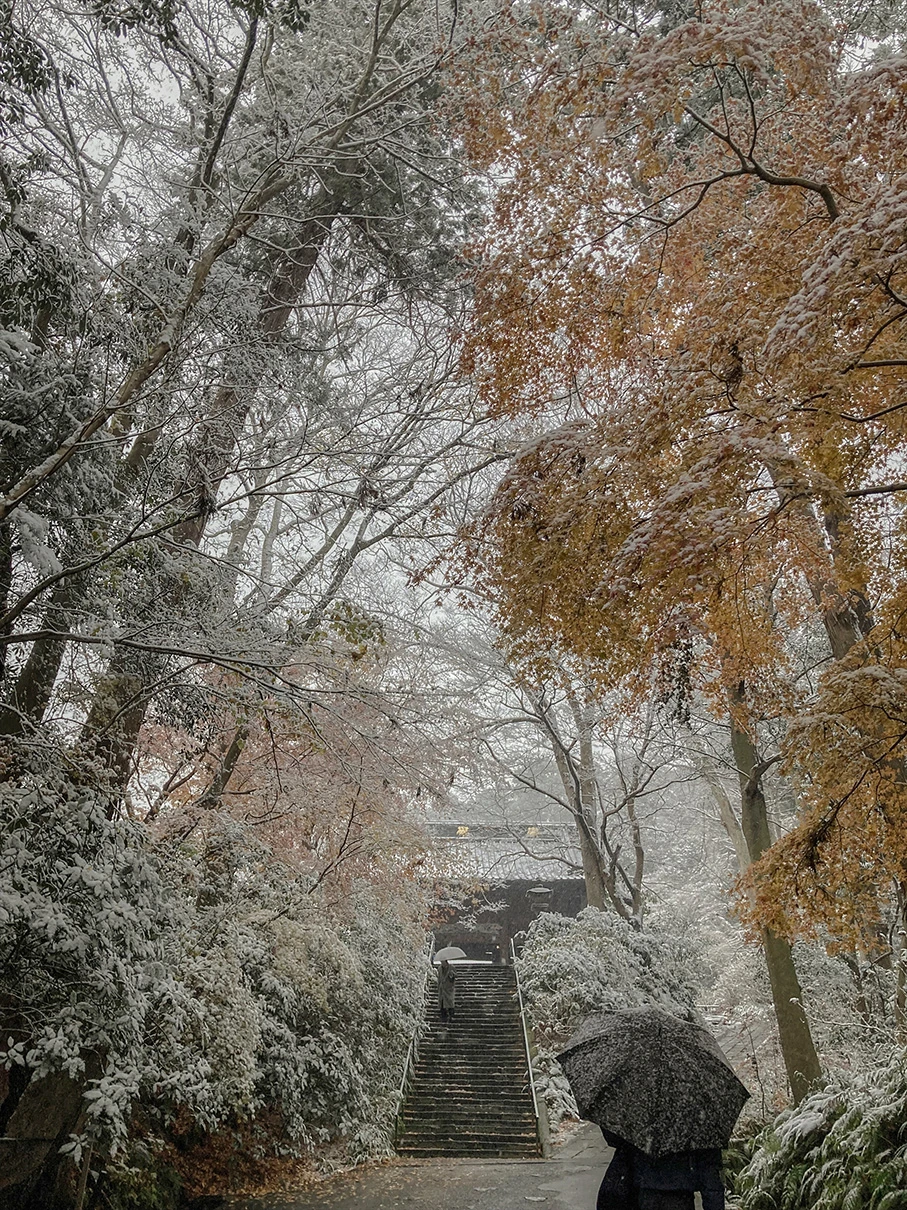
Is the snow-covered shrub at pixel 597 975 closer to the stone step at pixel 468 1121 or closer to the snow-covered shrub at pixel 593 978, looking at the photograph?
the snow-covered shrub at pixel 593 978

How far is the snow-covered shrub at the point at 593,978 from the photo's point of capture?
14.5m

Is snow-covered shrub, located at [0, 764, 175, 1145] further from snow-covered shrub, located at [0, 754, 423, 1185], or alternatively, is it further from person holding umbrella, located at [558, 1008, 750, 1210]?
person holding umbrella, located at [558, 1008, 750, 1210]

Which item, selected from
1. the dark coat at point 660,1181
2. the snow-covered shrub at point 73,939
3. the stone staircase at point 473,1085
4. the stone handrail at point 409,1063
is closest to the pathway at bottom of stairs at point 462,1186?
the stone staircase at point 473,1085

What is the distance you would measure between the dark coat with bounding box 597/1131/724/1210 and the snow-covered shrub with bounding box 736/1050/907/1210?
167cm

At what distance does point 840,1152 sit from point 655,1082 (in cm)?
306

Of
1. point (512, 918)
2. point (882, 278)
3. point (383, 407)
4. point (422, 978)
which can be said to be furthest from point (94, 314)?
point (512, 918)

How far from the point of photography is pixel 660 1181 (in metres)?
3.88

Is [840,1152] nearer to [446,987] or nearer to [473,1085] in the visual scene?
[473,1085]

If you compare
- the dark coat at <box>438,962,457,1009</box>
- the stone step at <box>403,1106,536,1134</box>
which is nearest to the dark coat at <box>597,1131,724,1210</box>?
the stone step at <box>403,1106,536,1134</box>

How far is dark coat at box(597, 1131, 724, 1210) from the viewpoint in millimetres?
3852

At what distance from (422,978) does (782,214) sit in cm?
1487

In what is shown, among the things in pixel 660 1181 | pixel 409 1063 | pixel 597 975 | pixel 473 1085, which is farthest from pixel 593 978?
pixel 660 1181

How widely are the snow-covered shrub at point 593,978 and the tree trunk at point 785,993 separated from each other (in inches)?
229

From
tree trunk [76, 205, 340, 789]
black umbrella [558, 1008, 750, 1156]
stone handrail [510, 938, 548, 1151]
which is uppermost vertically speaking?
tree trunk [76, 205, 340, 789]
